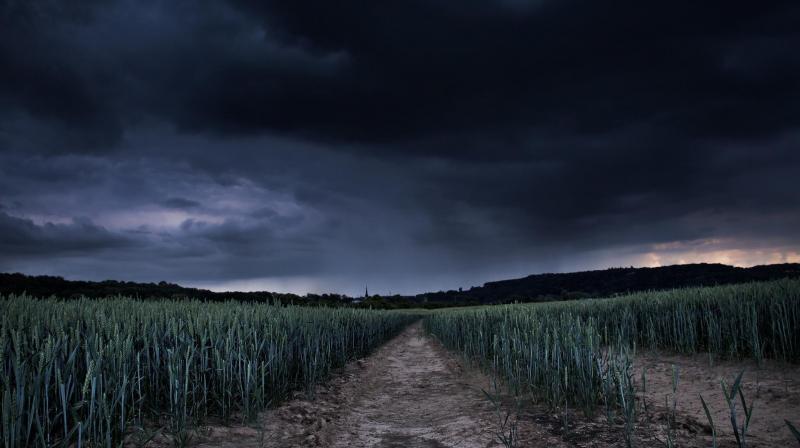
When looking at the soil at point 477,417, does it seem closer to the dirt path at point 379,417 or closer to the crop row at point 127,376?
the dirt path at point 379,417

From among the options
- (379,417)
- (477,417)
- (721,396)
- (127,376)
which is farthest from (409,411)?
(721,396)

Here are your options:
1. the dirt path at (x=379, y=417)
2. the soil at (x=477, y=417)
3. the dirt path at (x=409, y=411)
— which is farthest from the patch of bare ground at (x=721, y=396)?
the dirt path at (x=409, y=411)

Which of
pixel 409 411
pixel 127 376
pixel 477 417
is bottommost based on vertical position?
pixel 409 411

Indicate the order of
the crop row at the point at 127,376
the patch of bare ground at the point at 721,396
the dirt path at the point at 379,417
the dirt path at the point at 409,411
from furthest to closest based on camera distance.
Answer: the dirt path at the point at 409,411 → the dirt path at the point at 379,417 → the patch of bare ground at the point at 721,396 → the crop row at the point at 127,376

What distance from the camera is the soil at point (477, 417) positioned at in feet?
16.9

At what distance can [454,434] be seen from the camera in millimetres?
5797

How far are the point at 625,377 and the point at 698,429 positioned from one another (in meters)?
1.13

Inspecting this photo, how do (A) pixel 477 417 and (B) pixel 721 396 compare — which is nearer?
(A) pixel 477 417

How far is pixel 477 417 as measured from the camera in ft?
21.3

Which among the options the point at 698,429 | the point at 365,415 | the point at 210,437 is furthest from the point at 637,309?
the point at 210,437

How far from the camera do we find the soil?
5.15 m

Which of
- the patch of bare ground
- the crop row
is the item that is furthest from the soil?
the crop row

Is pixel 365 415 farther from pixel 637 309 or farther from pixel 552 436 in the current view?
pixel 637 309

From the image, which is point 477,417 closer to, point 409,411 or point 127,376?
point 409,411
